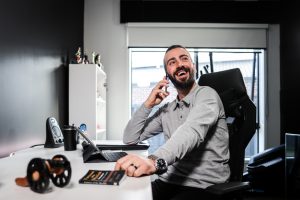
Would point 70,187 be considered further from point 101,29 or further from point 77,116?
point 101,29

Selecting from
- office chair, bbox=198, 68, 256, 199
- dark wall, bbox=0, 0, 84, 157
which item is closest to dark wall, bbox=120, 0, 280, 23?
dark wall, bbox=0, 0, 84, 157

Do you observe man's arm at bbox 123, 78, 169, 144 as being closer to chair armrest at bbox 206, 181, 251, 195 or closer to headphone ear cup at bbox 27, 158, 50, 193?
chair armrest at bbox 206, 181, 251, 195

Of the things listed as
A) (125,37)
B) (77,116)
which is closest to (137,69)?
(125,37)

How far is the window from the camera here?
161 inches

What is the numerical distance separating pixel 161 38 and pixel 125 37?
51 centimetres

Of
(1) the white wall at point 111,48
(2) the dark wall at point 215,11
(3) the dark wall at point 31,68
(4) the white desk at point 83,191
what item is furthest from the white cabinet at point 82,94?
(4) the white desk at point 83,191

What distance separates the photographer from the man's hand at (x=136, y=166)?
0.95 m

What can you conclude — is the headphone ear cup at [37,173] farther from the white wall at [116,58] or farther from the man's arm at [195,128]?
the white wall at [116,58]

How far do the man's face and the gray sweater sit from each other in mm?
69

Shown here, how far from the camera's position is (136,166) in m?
0.96

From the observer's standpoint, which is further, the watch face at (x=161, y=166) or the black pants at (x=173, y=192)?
the black pants at (x=173, y=192)

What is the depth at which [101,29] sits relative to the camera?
3990 millimetres

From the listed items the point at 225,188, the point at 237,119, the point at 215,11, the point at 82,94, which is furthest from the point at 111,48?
the point at 225,188

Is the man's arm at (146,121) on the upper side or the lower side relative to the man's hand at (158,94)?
lower
